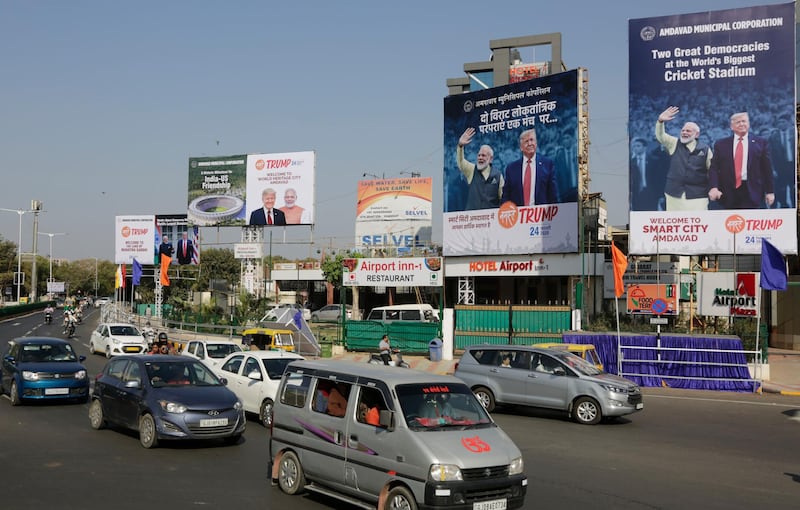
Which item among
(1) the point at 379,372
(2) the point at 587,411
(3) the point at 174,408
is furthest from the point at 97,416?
(2) the point at 587,411

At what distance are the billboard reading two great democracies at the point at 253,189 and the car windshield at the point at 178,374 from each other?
39.7 meters

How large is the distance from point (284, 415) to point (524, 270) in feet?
90.2

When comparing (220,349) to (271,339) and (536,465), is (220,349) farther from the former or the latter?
(536,465)

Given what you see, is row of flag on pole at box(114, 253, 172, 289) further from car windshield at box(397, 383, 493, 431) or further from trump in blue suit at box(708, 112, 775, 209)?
car windshield at box(397, 383, 493, 431)

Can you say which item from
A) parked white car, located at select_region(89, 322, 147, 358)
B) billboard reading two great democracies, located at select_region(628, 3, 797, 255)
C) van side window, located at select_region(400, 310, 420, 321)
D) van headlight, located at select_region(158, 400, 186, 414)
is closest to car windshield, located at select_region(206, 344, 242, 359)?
van headlight, located at select_region(158, 400, 186, 414)

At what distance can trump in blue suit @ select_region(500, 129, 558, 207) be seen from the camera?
35219 mm

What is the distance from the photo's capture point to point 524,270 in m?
36.6

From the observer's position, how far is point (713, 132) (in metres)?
30.6

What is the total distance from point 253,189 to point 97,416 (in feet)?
139

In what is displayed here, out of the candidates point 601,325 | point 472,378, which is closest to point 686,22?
point 601,325

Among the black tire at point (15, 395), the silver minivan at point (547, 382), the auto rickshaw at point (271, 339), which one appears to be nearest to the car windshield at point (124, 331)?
the auto rickshaw at point (271, 339)

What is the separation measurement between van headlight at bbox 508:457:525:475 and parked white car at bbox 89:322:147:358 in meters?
25.4

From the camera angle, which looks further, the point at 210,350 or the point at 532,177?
the point at 532,177

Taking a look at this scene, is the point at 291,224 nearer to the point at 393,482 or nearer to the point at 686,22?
the point at 686,22
